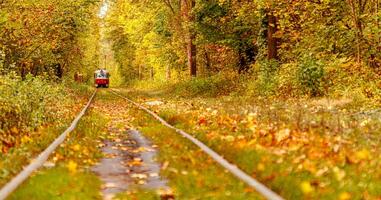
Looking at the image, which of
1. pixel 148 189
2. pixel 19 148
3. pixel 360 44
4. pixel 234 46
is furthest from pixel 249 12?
pixel 148 189

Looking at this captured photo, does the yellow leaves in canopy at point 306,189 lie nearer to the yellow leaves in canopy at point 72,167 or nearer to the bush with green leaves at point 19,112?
the yellow leaves in canopy at point 72,167

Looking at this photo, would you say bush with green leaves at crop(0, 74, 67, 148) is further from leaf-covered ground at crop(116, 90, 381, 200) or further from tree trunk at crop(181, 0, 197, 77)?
tree trunk at crop(181, 0, 197, 77)

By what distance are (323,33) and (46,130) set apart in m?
16.1

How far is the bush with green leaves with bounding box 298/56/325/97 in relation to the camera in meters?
20.5

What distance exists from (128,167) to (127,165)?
0.18 meters

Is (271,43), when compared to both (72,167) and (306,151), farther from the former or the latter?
(72,167)

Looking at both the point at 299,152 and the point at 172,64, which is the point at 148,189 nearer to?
the point at 299,152

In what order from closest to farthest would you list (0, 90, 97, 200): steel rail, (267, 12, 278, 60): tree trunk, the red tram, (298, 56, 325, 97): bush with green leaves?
1. (0, 90, 97, 200): steel rail
2. (298, 56, 325, 97): bush with green leaves
3. (267, 12, 278, 60): tree trunk
4. the red tram

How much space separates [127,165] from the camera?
8656 mm

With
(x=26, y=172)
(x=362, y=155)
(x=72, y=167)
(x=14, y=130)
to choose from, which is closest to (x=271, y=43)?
(x=14, y=130)

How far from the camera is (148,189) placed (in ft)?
22.4

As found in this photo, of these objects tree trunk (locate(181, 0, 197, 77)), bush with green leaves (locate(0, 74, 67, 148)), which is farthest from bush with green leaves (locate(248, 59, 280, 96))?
bush with green leaves (locate(0, 74, 67, 148))

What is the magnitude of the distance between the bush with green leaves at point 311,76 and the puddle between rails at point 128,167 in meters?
10.4

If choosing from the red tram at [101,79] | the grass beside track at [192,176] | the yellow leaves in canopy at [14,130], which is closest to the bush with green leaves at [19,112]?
the yellow leaves in canopy at [14,130]
